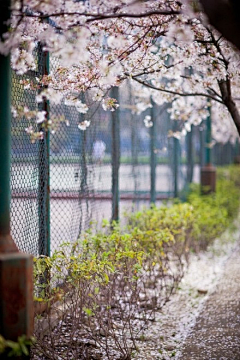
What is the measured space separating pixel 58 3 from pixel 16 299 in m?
1.77

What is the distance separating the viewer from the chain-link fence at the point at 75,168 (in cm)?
450

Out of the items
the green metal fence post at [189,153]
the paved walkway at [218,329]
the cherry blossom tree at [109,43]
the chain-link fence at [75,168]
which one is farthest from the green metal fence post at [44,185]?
the green metal fence post at [189,153]

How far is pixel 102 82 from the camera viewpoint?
403 centimetres

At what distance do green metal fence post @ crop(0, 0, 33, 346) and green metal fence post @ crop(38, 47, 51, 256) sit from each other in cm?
181

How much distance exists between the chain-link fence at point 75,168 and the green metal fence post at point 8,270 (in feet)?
2.07

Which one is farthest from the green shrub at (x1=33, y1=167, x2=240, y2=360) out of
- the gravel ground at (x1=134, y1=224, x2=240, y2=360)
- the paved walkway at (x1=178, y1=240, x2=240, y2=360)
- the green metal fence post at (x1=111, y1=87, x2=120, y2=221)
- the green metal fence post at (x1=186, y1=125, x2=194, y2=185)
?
the green metal fence post at (x1=186, y1=125, x2=194, y2=185)

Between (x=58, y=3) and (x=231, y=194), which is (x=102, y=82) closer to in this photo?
(x=58, y=3)

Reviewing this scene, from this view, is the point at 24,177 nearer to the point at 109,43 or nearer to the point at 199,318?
the point at 109,43

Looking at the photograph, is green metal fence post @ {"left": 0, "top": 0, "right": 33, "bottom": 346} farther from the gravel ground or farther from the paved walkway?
the paved walkway

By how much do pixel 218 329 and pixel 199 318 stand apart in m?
0.45

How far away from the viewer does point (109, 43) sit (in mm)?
3402

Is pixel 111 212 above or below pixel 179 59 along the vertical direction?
below

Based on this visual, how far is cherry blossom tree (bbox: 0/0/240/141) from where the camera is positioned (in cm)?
311

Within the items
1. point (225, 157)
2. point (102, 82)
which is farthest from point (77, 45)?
point (225, 157)
